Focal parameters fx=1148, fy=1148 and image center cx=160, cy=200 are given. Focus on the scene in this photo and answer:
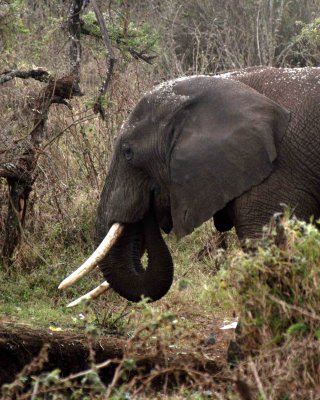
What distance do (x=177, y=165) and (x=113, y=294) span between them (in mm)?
2614

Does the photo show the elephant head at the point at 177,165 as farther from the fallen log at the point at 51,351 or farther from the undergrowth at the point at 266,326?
the undergrowth at the point at 266,326

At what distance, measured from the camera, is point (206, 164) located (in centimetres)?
709

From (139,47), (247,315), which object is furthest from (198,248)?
(247,315)

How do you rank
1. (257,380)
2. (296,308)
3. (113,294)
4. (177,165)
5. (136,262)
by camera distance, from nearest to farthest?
1. (257,380)
2. (296,308)
3. (177,165)
4. (136,262)
5. (113,294)

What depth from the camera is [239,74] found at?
294 inches

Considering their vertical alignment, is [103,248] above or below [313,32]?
above

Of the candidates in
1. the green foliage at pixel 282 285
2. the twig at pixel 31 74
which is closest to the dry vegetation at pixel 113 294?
the green foliage at pixel 282 285

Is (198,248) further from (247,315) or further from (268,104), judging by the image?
(247,315)

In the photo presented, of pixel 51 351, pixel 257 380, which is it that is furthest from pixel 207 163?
pixel 257 380

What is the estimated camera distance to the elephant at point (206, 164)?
7020 mm

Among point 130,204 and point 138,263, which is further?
point 138,263

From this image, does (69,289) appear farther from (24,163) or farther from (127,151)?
(127,151)

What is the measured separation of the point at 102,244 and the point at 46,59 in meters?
5.63

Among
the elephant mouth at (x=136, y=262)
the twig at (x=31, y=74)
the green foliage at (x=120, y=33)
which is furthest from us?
the green foliage at (x=120, y=33)
